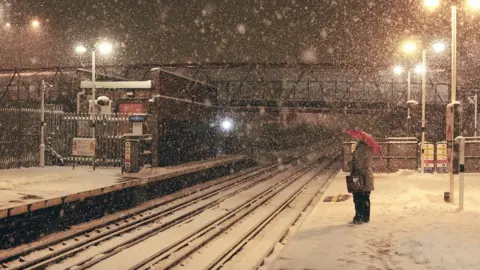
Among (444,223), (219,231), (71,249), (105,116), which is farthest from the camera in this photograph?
(105,116)

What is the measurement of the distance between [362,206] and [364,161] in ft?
3.28

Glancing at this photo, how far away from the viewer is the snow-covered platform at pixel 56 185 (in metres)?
12.2

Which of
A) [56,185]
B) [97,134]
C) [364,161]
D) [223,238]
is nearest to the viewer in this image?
[364,161]

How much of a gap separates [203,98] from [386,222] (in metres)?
21.4

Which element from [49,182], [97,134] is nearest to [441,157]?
[97,134]

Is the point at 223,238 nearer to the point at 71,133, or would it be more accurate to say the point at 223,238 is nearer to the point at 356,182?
the point at 356,182

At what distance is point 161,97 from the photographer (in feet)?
79.5

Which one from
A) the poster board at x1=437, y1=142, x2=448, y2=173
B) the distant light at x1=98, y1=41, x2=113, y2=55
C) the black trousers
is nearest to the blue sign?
the distant light at x1=98, y1=41, x2=113, y2=55

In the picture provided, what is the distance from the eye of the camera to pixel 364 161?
12008 mm

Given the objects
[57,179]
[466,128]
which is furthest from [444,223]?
[466,128]

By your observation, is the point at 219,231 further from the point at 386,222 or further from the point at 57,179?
the point at 57,179

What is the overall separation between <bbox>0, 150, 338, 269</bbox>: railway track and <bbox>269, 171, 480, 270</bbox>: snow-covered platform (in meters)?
1.66

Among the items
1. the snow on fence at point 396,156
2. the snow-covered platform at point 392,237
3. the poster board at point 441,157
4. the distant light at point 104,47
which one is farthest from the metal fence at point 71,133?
A: the poster board at point 441,157

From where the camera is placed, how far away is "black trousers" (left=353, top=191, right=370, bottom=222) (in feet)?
39.2
